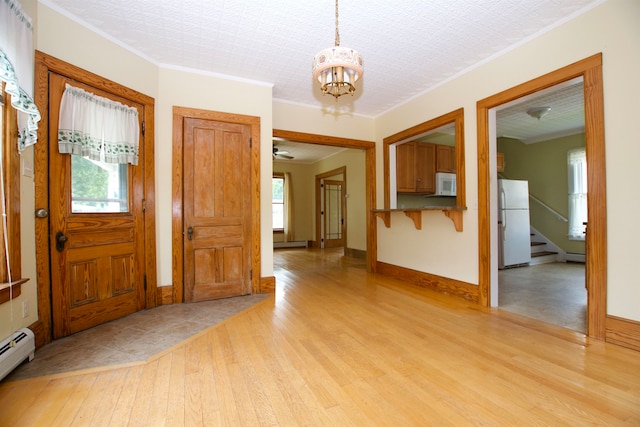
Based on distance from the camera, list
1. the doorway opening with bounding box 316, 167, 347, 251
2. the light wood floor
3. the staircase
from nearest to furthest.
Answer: the light wood floor
the staircase
the doorway opening with bounding box 316, 167, 347, 251

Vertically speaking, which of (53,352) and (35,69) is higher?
(35,69)

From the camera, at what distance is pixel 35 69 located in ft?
7.29

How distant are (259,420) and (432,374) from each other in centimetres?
109

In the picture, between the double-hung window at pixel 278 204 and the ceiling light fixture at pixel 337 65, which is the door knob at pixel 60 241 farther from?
the double-hung window at pixel 278 204

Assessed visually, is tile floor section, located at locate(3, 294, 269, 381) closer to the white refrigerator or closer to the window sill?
the window sill

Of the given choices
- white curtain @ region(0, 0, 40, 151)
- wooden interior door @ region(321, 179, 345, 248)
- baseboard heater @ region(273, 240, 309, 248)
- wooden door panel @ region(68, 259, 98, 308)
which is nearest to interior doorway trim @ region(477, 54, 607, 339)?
white curtain @ region(0, 0, 40, 151)

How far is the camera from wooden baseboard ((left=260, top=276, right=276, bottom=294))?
12.2 ft

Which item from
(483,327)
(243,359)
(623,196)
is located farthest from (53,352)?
(623,196)

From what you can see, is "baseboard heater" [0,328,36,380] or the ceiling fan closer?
"baseboard heater" [0,328,36,380]

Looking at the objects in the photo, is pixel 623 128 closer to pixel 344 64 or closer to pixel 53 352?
pixel 344 64

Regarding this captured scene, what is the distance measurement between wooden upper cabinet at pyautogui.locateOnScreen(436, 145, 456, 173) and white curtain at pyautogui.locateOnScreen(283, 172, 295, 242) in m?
4.46

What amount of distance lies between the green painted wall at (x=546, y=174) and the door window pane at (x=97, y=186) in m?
7.62

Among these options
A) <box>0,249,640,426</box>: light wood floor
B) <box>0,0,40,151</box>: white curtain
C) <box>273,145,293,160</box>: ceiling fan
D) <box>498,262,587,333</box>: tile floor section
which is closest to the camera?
<box>0,249,640,426</box>: light wood floor

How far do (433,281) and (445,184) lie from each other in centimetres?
241
